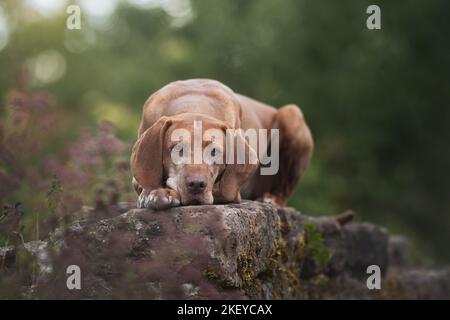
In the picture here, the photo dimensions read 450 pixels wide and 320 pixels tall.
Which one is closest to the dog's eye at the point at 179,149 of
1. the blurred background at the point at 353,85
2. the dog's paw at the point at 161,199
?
the dog's paw at the point at 161,199

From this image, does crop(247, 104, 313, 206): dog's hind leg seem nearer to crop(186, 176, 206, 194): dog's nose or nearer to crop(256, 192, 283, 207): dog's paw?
crop(256, 192, 283, 207): dog's paw

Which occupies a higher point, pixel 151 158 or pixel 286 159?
pixel 286 159

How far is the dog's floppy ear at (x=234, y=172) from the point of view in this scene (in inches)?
270

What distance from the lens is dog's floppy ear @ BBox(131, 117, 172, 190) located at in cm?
667

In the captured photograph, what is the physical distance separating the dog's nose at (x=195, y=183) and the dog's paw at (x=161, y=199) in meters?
0.13

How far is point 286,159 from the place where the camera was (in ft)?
29.8

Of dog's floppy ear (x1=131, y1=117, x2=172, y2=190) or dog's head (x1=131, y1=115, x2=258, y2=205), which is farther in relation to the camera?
dog's floppy ear (x1=131, y1=117, x2=172, y2=190)

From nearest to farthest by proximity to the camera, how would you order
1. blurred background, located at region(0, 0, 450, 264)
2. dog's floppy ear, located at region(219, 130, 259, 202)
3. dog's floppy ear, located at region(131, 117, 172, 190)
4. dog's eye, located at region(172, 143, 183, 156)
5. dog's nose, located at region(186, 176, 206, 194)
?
1. dog's nose, located at region(186, 176, 206, 194)
2. dog's eye, located at region(172, 143, 183, 156)
3. dog's floppy ear, located at region(131, 117, 172, 190)
4. dog's floppy ear, located at region(219, 130, 259, 202)
5. blurred background, located at region(0, 0, 450, 264)

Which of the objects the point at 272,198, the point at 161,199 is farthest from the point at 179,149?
the point at 272,198

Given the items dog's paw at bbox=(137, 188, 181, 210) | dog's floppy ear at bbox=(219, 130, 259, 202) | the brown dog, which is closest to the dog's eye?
the brown dog

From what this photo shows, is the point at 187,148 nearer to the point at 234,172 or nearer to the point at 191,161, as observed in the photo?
the point at 191,161

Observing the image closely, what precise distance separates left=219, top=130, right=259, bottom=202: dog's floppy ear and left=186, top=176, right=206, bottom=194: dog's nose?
0.54m

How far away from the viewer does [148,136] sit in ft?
22.1

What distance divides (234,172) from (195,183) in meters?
0.67
